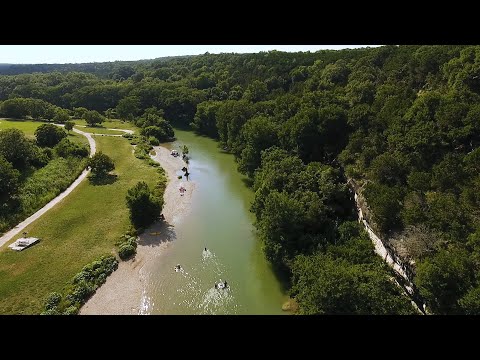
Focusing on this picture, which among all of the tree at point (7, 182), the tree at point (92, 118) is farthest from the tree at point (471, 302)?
the tree at point (92, 118)

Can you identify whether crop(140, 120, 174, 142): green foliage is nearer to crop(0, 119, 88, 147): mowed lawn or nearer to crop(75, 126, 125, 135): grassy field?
crop(75, 126, 125, 135): grassy field

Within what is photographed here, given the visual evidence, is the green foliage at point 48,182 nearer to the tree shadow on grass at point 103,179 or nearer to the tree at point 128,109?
the tree shadow on grass at point 103,179

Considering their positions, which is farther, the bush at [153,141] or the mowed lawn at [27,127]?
the bush at [153,141]

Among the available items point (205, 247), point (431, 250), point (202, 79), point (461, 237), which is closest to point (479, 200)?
point (461, 237)

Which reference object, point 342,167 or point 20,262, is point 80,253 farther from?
point 342,167

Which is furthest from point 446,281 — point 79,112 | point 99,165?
point 79,112

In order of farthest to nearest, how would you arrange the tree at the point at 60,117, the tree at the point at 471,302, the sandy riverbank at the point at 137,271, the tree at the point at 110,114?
the tree at the point at 110,114 → the tree at the point at 60,117 → the sandy riverbank at the point at 137,271 → the tree at the point at 471,302
